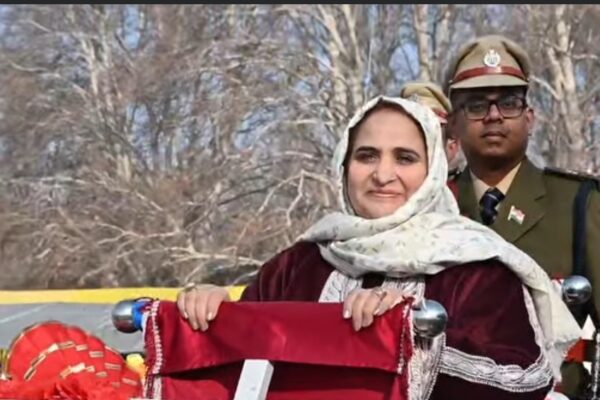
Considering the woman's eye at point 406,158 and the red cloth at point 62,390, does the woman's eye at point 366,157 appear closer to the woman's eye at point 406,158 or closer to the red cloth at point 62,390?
the woman's eye at point 406,158

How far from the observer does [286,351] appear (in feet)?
7.20

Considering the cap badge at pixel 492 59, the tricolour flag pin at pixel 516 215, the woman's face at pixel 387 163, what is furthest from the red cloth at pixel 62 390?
the cap badge at pixel 492 59

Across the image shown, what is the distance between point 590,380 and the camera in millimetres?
3273

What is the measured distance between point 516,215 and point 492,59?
1.49 ft

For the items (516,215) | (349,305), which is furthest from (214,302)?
(516,215)

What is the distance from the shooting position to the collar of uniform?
3.39 metres

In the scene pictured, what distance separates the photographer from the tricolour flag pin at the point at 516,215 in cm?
333

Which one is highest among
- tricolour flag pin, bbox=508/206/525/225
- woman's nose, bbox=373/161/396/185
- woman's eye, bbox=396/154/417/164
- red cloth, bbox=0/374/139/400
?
woman's eye, bbox=396/154/417/164

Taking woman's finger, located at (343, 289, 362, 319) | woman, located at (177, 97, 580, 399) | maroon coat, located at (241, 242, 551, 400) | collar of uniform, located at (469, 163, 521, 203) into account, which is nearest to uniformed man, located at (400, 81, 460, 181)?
collar of uniform, located at (469, 163, 521, 203)

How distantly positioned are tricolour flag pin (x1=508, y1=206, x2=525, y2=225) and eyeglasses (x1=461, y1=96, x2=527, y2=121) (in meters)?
0.27

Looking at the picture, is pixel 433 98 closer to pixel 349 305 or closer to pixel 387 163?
pixel 387 163

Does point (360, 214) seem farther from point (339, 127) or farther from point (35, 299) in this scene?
point (339, 127)

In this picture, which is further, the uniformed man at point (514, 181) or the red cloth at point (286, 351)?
the uniformed man at point (514, 181)

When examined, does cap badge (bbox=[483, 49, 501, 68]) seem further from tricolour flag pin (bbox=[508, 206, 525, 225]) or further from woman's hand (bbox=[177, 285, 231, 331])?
woman's hand (bbox=[177, 285, 231, 331])
